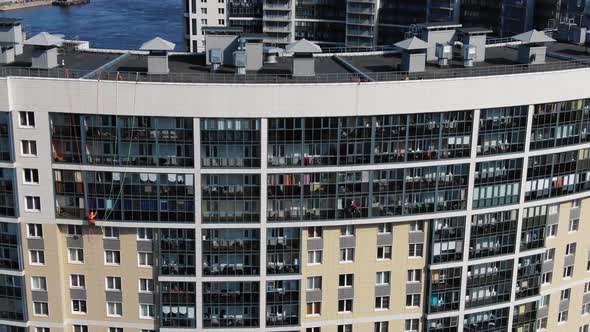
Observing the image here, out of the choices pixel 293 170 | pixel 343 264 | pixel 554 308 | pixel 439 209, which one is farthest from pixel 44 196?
pixel 554 308

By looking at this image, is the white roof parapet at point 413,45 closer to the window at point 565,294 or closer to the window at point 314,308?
the window at point 314,308

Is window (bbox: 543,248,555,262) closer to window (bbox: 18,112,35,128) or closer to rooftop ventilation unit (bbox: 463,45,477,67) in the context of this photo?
rooftop ventilation unit (bbox: 463,45,477,67)

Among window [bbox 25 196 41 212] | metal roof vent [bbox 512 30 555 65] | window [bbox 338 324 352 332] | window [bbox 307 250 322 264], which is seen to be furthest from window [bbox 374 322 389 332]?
window [bbox 25 196 41 212]

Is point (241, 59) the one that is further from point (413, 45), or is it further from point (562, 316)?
point (562, 316)

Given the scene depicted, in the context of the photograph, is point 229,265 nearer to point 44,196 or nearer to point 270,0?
point 44,196

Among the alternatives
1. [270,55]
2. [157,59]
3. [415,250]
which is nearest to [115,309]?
[157,59]

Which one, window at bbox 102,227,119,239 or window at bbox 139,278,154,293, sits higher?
window at bbox 102,227,119,239
